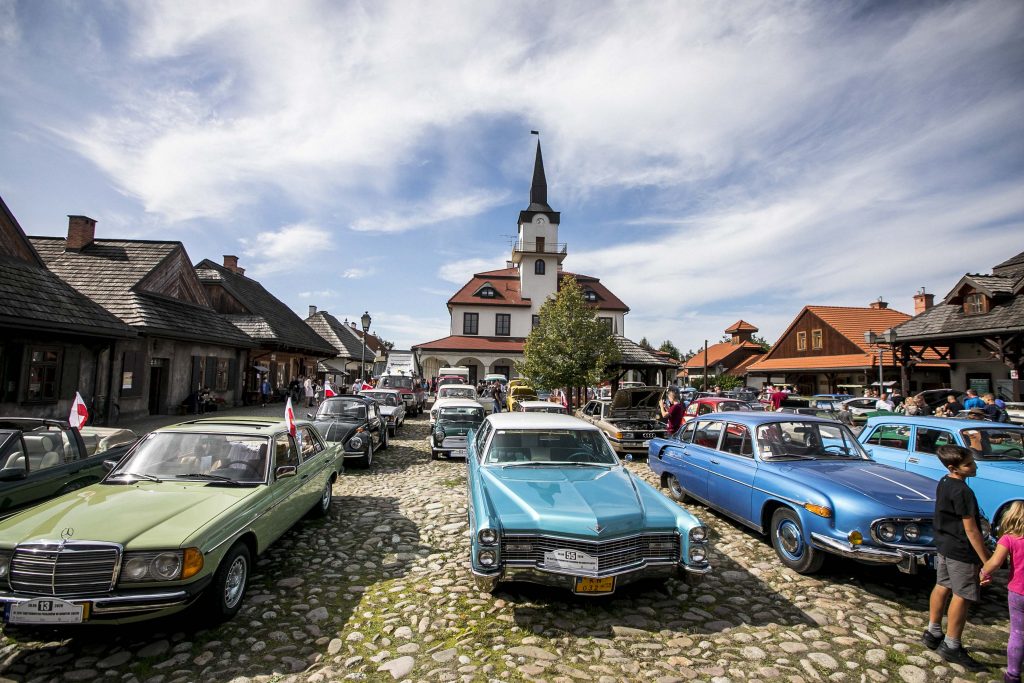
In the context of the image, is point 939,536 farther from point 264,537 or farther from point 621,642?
point 264,537

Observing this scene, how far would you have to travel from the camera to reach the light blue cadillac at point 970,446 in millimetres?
5785

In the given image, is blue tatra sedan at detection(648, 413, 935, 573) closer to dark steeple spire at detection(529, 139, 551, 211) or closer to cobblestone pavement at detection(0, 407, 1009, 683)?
cobblestone pavement at detection(0, 407, 1009, 683)

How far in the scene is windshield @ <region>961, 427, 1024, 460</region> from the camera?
6250mm

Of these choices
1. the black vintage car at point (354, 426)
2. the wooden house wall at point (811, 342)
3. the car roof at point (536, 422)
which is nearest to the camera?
the car roof at point (536, 422)

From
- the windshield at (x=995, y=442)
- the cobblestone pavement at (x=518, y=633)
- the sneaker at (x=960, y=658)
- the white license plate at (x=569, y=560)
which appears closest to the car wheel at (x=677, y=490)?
the cobblestone pavement at (x=518, y=633)

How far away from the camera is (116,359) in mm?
15570

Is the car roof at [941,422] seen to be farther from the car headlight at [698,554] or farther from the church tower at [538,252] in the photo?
the church tower at [538,252]

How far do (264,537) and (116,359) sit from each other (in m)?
14.6

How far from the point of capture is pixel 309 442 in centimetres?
691

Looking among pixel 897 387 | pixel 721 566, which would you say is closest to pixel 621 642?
pixel 721 566

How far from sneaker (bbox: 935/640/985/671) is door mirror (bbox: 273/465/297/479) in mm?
5814

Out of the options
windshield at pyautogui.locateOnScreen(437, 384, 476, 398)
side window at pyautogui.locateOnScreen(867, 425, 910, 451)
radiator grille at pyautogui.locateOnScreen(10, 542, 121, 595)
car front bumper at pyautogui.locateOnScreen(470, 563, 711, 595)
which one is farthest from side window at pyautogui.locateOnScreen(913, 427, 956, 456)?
windshield at pyautogui.locateOnScreen(437, 384, 476, 398)

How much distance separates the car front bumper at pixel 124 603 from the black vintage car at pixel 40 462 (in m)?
2.13

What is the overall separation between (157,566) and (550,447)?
393 cm
